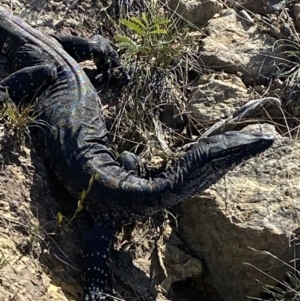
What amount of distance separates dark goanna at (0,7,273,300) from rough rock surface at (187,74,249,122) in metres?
0.91

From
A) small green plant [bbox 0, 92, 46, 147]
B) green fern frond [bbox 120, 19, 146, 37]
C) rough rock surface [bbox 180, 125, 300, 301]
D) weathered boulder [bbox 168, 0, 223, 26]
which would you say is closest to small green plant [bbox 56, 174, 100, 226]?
small green plant [bbox 0, 92, 46, 147]

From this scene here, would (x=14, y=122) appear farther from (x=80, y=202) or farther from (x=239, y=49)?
(x=239, y=49)

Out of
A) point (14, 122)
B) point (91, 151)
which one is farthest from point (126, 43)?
point (14, 122)

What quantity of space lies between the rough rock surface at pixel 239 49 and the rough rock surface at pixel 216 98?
0.19 metres

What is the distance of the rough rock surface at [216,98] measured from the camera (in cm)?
670

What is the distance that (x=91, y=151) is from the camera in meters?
5.91

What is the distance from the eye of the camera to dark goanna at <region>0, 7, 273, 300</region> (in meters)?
5.54

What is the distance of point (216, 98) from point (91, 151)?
1.40m

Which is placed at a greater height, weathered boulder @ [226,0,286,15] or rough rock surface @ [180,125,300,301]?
weathered boulder @ [226,0,286,15]

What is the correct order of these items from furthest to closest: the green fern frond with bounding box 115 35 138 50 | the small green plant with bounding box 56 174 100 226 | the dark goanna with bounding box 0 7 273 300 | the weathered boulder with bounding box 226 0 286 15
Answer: the weathered boulder with bounding box 226 0 286 15 < the green fern frond with bounding box 115 35 138 50 < the dark goanna with bounding box 0 7 273 300 < the small green plant with bounding box 56 174 100 226

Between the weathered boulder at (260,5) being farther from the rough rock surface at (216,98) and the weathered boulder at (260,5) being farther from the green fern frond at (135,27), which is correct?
the green fern frond at (135,27)

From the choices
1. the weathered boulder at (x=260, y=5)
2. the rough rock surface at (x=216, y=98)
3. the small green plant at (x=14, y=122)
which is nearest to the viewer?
the small green plant at (x=14, y=122)

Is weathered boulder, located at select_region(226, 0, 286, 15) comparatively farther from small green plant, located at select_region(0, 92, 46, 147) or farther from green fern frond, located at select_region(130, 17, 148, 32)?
small green plant, located at select_region(0, 92, 46, 147)

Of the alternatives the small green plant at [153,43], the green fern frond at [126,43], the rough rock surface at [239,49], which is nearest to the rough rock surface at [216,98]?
the rough rock surface at [239,49]
